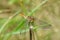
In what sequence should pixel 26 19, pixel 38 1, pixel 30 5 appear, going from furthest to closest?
pixel 30 5 < pixel 38 1 < pixel 26 19

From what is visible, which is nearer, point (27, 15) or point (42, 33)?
point (27, 15)

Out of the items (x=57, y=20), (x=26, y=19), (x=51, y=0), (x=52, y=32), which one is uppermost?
(x=51, y=0)

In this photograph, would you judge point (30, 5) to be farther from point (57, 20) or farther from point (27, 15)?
point (27, 15)

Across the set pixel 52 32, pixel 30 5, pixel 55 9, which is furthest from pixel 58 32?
pixel 30 5

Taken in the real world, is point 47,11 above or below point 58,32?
above

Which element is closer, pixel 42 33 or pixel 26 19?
pixel 26 19

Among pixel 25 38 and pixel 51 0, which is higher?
pixel 51 0

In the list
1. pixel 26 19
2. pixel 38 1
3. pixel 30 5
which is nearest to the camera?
pixel 26 19

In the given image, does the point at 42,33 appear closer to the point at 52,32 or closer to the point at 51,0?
the point at 52,32

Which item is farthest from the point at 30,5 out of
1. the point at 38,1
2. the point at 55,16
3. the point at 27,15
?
the point at 27,15
